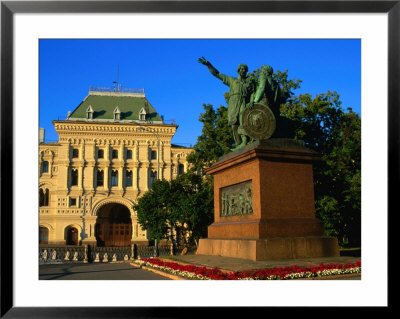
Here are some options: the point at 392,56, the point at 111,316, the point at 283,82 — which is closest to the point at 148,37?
the point at 392,56

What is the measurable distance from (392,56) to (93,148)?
4461 cm

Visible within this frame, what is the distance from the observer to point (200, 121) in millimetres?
26094

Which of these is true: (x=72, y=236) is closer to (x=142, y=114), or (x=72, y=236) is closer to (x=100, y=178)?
(x=100, y=178)

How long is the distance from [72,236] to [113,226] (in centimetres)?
424

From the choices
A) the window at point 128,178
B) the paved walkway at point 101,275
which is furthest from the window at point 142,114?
the paved walkway at point 101,275

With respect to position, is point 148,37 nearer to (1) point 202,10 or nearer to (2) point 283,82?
(1) point 202,10

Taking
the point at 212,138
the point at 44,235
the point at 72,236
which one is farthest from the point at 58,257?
the point at 72,236

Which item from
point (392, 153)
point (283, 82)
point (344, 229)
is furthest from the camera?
point (283, 82)

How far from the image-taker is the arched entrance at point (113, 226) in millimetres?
49656

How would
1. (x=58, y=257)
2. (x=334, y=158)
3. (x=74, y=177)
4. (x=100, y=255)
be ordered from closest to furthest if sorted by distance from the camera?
(x=334, y=158) → (x=58, y=257) → (x=100, y=255) → (x=74, y=177)

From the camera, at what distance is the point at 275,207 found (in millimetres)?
11297

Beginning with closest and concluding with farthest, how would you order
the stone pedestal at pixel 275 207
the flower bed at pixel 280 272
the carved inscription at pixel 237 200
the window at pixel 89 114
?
the flower bed at pixel 280 272 → the stone pedestal at pixel 275 207 → the carved inscription at pixel 237 200 → the window at pixel 89 114

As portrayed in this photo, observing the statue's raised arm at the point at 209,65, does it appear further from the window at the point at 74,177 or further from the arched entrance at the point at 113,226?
the window at the point at 74,177

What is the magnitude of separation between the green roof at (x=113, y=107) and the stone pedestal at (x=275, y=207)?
40625 millimetres
